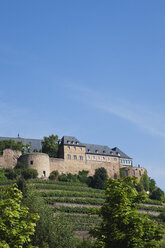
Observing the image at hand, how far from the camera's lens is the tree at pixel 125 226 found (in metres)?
19.5

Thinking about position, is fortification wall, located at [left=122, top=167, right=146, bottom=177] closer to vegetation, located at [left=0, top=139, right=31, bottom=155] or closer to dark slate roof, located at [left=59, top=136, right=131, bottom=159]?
dark slate roof, located at [left=59, top=136, right=131, bottom=159]

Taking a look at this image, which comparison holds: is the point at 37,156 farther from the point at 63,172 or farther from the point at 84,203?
the point at 84,203

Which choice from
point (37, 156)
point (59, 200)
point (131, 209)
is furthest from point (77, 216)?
point (131, 209)

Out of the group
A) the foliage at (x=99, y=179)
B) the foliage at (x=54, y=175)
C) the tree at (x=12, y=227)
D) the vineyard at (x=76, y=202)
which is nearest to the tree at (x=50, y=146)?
the foliage at (x=54, y=175)

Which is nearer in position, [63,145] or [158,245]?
[158,245]

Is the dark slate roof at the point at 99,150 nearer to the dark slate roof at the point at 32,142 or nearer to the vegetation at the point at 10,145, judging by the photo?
the dark slate roof at the point at 32,142

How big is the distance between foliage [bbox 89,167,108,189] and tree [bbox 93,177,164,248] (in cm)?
6061

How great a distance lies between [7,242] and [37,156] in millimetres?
62156

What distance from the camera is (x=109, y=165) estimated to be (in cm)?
9438

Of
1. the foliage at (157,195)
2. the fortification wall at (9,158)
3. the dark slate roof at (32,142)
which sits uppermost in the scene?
the dark slate roof at (32,142)

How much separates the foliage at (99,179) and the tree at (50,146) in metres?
10.9

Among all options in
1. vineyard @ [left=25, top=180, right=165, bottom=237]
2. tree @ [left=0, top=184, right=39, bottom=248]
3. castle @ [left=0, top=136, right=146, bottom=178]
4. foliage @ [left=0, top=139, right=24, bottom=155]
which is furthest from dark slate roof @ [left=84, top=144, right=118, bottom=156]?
tree @ [left=0, top=184, right=39, bottom=248]

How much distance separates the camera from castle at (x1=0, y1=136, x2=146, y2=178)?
80412 mm

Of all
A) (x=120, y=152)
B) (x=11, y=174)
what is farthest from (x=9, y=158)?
(x=120, y=152)
